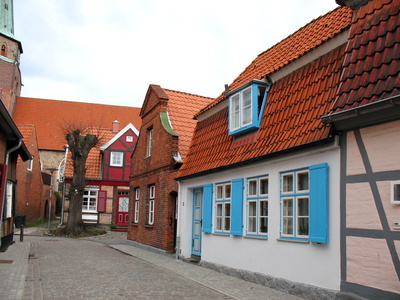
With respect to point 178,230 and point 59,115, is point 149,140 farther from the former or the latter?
point 59,115

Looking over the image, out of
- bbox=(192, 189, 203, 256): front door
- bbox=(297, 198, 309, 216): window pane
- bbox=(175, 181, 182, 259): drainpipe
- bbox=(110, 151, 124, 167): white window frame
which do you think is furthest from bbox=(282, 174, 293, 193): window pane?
bbox=(110, 151, 124, 167): white window frame

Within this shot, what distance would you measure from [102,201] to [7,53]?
29.5 meters

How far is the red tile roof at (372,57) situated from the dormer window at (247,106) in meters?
3.06

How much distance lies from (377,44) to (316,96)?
5.57 feet

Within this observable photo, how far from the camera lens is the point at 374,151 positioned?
662cm

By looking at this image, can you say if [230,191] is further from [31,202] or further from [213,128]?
[31,202]

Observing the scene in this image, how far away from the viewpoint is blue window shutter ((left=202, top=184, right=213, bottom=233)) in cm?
1233

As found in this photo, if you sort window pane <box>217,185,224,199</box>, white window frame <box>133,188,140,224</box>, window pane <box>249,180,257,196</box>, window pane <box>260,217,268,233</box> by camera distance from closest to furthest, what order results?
window pane <box>260,217,268,233</box>, window pane <box>249,180,257,196</box>, window pane <box>217,185,224,199</box>, white window frame <box>133,188,140,224</box>

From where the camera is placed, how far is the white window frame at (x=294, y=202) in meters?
8.28

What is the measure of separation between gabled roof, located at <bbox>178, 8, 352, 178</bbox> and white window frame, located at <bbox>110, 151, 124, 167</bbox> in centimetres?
2049

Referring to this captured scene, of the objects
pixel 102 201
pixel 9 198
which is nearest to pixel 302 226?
pixel 9 198

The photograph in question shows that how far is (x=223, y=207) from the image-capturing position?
1169cm

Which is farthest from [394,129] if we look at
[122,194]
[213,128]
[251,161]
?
[122,194]

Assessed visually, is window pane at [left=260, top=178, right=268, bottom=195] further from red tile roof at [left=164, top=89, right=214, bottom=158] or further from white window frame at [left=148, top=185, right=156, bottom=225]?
white window frame at [left=148, top=185, right=156, bottom=225]
